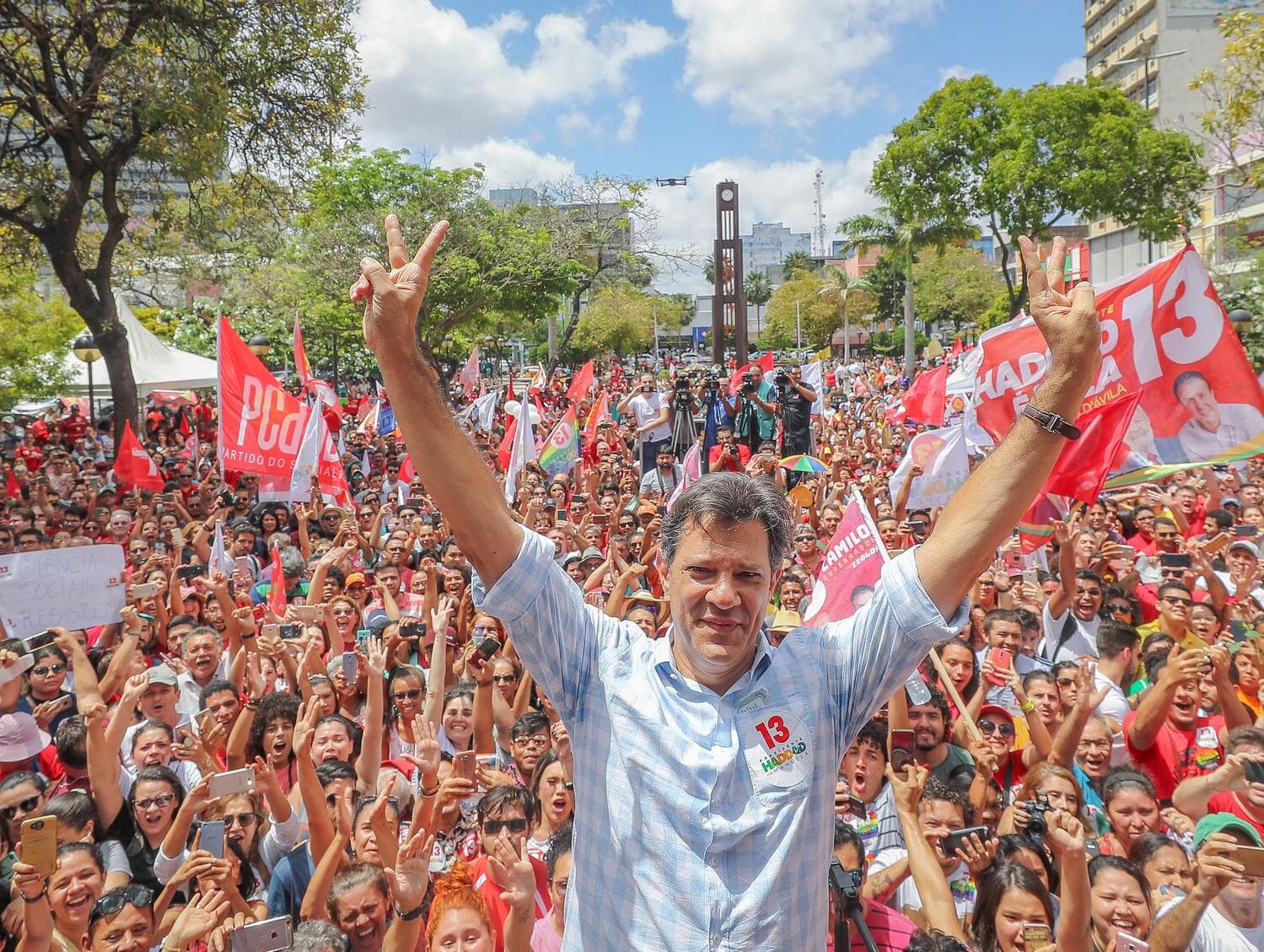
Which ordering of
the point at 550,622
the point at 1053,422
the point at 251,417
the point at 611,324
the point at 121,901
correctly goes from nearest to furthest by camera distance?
1. the point at 1053,422
2. the point at 550,622
3. the point at 121,901
4. the point at 251,417
5. the point at 611,324

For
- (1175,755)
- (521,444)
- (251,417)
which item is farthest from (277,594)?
(1175,755)

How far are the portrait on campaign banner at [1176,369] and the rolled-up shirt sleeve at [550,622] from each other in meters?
4.84

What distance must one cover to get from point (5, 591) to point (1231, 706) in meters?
6.49

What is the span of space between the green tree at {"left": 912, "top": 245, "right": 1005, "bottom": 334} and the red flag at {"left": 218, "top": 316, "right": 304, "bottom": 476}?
181 ft

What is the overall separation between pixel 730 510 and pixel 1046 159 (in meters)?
27.1

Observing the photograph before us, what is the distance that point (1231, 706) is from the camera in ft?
14.4

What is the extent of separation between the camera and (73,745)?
431 cm

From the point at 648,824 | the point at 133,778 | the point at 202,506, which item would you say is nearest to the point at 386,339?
the point at 648,824

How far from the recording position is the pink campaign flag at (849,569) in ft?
16.2

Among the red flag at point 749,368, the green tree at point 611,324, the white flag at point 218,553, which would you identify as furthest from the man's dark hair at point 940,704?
the green tree at point 611,324

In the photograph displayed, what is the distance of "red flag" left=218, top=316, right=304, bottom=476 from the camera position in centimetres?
888

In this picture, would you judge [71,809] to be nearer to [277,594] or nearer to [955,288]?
[277,594]

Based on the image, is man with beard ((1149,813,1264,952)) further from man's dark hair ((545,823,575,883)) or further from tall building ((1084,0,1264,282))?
tall building ((1084,0,1264,282))

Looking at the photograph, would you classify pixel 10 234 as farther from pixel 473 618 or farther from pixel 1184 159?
pixel 1184 159
